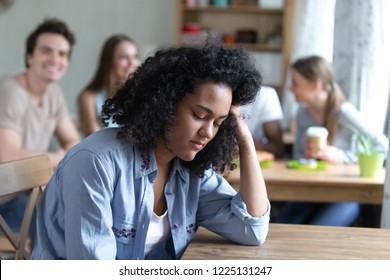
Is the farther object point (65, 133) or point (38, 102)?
point (65, 133)

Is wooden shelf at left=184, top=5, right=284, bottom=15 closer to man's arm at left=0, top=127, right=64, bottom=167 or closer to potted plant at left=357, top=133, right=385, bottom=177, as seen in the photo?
man's arm at left=0, top=127, right=64, bottom=167

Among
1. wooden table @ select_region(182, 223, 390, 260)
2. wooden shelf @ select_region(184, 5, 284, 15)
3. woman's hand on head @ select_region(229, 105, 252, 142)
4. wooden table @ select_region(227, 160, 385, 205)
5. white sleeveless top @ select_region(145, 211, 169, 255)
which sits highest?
wooden shelf @ select_region(184, 5, 284, 15)

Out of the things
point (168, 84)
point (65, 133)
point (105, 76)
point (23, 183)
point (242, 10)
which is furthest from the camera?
point (242, 10)

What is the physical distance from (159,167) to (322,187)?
109cm

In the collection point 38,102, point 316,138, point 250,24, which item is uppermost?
point 250,24

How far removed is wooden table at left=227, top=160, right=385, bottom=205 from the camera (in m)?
2.52

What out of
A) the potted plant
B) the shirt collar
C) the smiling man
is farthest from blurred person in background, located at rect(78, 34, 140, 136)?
the shirt collar

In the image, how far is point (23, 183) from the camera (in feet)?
6.13

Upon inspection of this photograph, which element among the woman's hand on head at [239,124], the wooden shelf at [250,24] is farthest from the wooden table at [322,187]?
the wooden shelf at [250,24]

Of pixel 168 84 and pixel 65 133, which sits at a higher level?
pixel 168 84

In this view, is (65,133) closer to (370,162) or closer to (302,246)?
(370,162)

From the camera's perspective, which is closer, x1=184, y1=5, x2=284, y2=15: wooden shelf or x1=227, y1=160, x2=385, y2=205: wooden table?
x1=227, y1=160, x2=385, y2=205: wooden table

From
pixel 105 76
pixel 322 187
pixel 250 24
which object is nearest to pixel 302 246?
pixel 322 187

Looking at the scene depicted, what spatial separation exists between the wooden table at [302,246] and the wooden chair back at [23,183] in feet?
1.63
